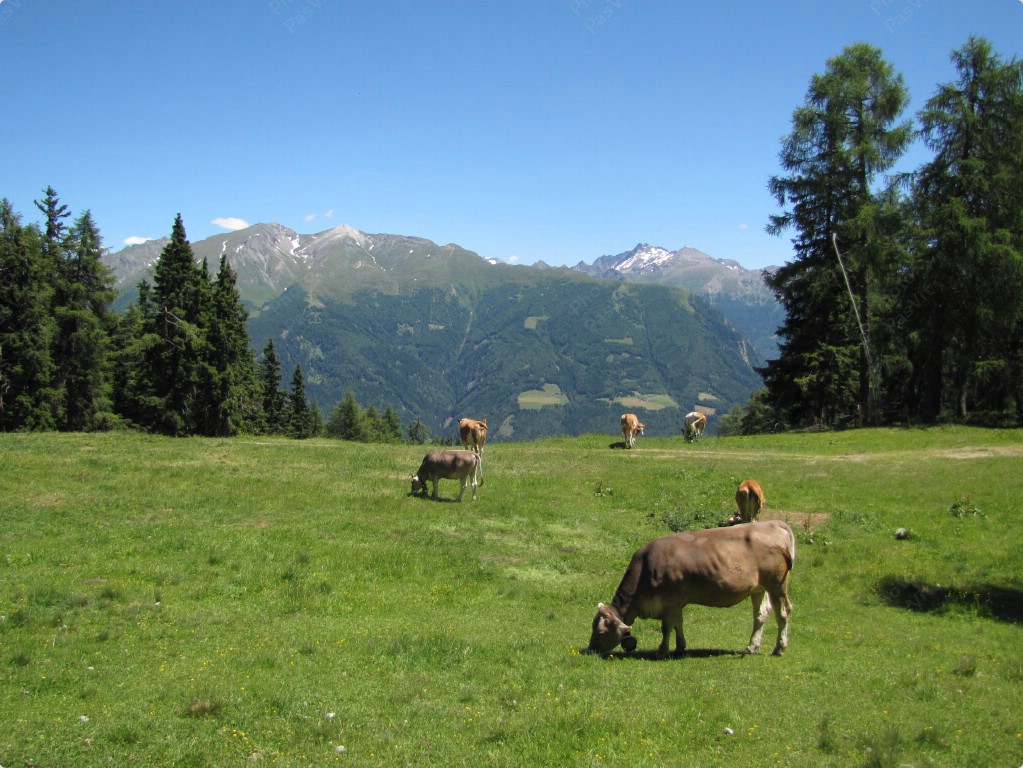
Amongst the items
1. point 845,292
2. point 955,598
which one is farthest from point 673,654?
point 845,292

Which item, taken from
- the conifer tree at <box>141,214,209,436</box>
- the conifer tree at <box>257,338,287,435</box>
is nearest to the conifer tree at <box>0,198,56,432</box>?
the conifer tree at <box>141,214,209,436</box>

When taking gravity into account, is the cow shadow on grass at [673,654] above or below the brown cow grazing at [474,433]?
below

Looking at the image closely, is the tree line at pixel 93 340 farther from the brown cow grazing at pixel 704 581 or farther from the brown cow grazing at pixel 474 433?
the brown cow grazing at pixel 704 581

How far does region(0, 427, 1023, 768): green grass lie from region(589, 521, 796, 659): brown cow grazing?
64 centimetres

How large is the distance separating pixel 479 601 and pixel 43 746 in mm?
9529

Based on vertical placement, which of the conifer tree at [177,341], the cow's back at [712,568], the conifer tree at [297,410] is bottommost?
the conifer tree at [297,410]

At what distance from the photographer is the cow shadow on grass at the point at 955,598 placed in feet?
50.9

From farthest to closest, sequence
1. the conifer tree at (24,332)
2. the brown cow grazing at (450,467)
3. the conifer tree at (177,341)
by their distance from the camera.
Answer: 1. the conifer tree at (177,341)
2. the conifer tree at (24,332)
3. the brown cow grazing at (450,467)

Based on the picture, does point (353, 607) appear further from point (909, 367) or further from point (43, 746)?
point (909, 367)

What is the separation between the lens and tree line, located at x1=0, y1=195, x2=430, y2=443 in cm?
4916

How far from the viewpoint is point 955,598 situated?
16.4m

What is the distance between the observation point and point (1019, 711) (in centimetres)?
942

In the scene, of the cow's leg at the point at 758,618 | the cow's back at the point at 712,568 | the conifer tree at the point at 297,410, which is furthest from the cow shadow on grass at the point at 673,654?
the conifer tree at the point at 297,410

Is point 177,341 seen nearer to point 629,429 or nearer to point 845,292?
point 629,429
